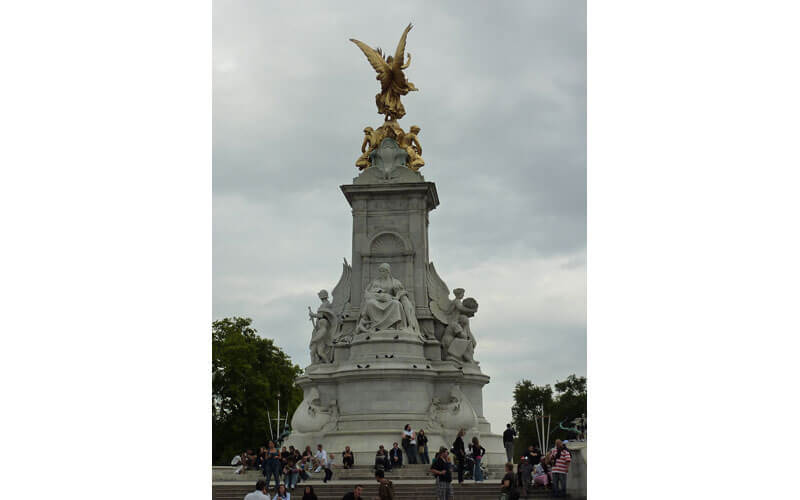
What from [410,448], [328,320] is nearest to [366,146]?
[328,320]

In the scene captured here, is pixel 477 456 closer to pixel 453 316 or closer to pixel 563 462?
pixel 563 462

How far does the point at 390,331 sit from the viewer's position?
30938 millimetres

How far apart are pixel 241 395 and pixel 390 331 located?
85.3 feet

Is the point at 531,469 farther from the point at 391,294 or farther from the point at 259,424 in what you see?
the point at 259,424

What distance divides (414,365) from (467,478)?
6.03m

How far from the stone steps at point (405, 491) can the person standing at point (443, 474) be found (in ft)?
4.95

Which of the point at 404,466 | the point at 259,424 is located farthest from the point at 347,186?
the point at 259,424

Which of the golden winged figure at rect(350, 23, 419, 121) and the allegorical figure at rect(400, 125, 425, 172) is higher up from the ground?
the golden winged figure at rect(350, 23, 419, 121)

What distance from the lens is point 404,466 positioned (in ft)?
85.3

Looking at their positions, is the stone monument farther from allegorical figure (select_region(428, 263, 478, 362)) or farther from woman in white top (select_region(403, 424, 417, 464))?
woman in white top (select_region(403, 424, 417, 464))

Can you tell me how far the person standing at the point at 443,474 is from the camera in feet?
64.2

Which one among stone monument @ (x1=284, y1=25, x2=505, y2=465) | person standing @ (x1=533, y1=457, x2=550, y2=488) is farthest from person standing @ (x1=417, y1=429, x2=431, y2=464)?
person standing @ (x1=533, y1=457, x2=550, y2=488)

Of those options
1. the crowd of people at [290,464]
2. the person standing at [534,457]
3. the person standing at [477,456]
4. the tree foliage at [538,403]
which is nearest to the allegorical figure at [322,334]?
the crowd of people at [290,464]

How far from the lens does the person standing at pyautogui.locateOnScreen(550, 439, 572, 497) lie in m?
20.7
